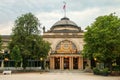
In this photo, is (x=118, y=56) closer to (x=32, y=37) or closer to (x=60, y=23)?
(x=32, y=37)

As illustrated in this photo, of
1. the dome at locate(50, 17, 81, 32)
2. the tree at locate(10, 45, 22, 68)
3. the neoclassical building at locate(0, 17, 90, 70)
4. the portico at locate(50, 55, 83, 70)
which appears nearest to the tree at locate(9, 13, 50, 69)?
the tree at locate(10, 45, 22, 68)

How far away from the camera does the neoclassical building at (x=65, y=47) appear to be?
221ft

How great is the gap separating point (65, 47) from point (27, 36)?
18.7 metres

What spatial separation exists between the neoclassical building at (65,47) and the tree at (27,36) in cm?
1436

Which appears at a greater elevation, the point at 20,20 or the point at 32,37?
the point at 20,20

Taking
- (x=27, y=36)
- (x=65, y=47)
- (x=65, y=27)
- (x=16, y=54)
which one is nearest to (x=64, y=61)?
(x=65, y=47)

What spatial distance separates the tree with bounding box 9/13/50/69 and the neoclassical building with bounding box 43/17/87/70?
1436 cm

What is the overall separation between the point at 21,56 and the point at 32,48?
289cm

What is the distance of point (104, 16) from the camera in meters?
43.2

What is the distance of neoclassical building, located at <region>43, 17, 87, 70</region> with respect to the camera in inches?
2653

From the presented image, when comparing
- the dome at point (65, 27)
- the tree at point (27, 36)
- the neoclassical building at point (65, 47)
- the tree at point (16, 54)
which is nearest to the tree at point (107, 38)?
the tree at point (27, 36)

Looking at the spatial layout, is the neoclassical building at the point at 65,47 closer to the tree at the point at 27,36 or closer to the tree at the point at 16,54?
the tree at the point at 27,36

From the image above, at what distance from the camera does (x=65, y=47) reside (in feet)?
227

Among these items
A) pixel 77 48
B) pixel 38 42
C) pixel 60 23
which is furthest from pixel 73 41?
pixel 38 42
